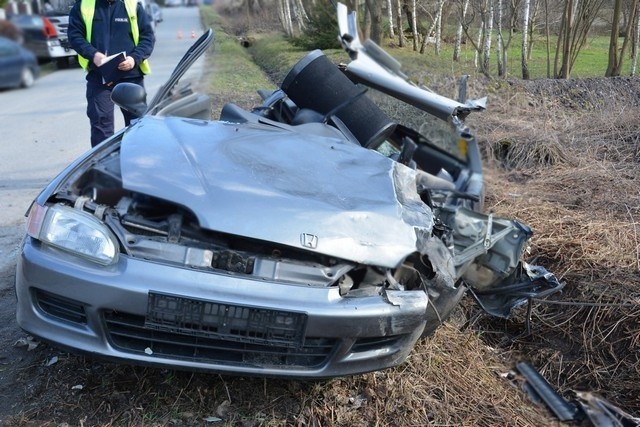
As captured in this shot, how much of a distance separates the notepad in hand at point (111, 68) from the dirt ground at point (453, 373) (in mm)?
1403

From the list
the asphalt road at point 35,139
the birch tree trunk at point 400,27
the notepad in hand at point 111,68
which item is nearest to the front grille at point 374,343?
the asphalt road at point 35,139

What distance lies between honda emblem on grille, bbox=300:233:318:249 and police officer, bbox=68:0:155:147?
9.65ft

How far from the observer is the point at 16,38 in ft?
10.1

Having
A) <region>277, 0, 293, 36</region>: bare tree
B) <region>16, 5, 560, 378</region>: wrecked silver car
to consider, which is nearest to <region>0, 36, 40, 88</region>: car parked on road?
<region>16, 5, 560, 378</region>: wrecked silver car

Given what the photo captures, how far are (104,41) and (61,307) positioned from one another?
3.18m

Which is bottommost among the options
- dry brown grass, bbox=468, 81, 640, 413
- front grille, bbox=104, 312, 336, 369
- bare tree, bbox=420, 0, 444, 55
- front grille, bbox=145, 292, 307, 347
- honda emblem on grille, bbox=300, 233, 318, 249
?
bare tree, bbox=420, 0, 444, 55

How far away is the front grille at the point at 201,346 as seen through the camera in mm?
2205

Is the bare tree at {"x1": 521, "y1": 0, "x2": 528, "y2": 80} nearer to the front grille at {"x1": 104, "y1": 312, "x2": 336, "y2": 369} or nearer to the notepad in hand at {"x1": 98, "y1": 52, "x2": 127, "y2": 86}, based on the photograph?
the notepad in hand at {"x1": 98, "y1": 52, "x2": 127, "y2": 86}

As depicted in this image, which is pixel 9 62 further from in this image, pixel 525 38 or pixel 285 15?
pixel 285 15

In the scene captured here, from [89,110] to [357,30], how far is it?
2525 millimetres

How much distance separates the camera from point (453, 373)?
293cm

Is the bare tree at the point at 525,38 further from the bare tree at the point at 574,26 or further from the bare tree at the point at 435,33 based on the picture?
the bare tree at the point at 435,33

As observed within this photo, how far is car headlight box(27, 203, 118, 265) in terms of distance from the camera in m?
2.24

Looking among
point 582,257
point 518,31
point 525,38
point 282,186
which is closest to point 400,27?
point 518,31
